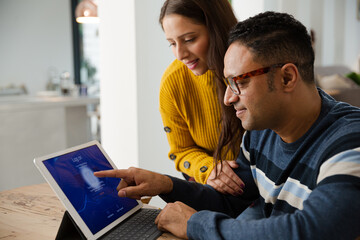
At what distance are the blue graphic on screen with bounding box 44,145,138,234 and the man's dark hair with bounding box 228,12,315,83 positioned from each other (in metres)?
0.55

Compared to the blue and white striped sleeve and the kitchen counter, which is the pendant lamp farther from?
the blue and white striped sleeve

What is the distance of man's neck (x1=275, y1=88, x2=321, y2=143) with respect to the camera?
1.04 meters

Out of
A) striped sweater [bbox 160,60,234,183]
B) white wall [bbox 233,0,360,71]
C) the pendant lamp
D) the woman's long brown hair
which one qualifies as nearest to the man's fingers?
the woman's long brown hair

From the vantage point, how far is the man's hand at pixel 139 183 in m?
1.13

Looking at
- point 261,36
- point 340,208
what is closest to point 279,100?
point 261,36

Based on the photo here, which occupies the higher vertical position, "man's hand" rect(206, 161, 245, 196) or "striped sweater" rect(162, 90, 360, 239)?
"striped sweater" rect(162, 90, 360, 239)

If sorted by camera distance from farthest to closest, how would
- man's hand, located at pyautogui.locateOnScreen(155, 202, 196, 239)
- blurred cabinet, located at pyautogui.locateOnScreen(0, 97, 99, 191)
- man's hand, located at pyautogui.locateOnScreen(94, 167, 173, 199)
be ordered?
blurred cabinet, located at pyautogui.locateOnScreen(0, 97, 99, 191), man's hand, located at pyautogui.locateOnScreen(94, 167, 173, 199), man's hand, located at pyautogui.locateOnScreen(155, 202, 196, 239)

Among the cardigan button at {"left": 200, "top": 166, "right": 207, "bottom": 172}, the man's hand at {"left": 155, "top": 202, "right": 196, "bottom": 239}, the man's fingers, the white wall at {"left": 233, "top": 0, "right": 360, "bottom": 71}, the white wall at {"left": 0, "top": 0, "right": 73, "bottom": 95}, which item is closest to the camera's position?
the man's hand at {"left": 155, "top": 202, "right": 196, "bottom": 239}

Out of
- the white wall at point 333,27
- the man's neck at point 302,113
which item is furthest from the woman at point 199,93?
the white wall at point 333,27

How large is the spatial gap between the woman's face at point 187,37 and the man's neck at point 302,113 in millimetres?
535

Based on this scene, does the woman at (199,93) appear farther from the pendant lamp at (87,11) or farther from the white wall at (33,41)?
the white wall at (33,41)

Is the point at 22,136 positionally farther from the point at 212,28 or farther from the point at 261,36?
the point at 261,36

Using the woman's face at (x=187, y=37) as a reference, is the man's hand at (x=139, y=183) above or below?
below

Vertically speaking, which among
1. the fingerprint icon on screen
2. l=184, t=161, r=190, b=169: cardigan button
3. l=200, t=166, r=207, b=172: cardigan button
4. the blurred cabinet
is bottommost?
the blurred cabinet
